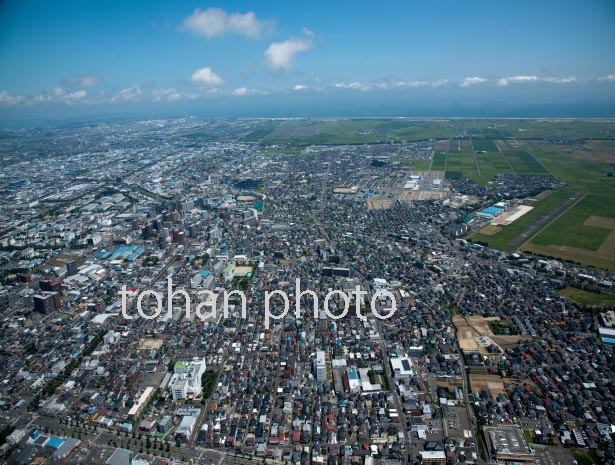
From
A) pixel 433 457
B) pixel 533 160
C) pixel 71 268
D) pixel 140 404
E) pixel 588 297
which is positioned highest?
pixel 533 160

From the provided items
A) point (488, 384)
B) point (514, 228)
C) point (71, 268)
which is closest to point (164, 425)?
point (488, 384)

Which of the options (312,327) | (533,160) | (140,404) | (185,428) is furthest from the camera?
(533,160)

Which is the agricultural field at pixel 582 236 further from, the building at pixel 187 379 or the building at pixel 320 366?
Answer: the building at pixel 187 379

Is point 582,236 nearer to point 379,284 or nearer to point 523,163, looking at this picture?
point 379,284

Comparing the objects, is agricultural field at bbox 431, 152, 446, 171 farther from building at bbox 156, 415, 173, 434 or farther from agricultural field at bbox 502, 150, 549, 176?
building at bbox 156, 415, 173, 434

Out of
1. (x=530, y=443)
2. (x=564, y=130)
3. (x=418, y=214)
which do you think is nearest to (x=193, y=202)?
(x=418, y=214)

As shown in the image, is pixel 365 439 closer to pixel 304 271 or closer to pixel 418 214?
pixel 304 271
